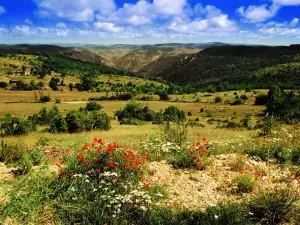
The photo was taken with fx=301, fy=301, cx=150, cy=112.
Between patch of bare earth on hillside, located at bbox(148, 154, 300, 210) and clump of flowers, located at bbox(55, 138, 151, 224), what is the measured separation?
64 cm

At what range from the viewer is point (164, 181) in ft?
23.9

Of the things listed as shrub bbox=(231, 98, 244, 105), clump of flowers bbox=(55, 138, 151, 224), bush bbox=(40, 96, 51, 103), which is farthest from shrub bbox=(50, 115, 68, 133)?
shrub bbox=(231, 98, 244, 105)

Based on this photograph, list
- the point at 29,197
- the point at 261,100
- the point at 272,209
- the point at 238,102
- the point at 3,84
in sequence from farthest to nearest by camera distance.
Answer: the point at 3,84
the point at 238,102
the point at 261,100
the point at 29,197
the point at 272,209

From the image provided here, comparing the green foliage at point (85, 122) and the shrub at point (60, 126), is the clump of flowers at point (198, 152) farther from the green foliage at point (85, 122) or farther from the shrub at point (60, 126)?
the shrub at point (60, 126)

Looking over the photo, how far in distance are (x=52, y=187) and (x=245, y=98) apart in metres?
84.5

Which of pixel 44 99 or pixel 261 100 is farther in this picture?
pixel 44 99

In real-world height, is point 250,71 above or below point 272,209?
below

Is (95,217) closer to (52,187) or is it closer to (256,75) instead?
(52,187)

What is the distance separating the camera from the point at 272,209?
560 cm

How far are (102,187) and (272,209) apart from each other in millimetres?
3350

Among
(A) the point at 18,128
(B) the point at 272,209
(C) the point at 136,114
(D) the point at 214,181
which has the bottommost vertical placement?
(C) the point at 136,114

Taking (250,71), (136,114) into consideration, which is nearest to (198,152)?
(136,114)

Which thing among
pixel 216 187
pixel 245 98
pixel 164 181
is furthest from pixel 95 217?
pixel 245 98

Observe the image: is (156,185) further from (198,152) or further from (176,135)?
(176,135)
